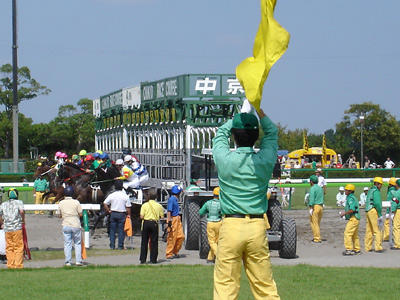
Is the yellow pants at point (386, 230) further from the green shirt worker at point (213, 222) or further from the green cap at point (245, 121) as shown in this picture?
the green cap at point (245, 121)

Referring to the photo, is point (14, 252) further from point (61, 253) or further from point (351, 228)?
point (351, 228)

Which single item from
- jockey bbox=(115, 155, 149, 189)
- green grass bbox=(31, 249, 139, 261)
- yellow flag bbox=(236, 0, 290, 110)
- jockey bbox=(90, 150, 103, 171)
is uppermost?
yellow flag bbox=(236, 0, 290, 110)

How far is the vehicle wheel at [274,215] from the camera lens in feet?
56.1

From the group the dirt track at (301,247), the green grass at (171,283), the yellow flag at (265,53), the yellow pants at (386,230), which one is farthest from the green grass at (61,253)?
the yellow flag at (265,53)

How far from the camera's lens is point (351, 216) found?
18266 millimetres

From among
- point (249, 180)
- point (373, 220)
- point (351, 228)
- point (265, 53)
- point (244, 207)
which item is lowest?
point (351, 228)

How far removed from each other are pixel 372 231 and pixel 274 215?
284cm

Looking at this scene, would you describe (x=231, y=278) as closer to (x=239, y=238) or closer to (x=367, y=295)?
(x=239, y=238)

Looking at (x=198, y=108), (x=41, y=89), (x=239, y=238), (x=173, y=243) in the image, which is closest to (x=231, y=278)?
(x=239, y=238)

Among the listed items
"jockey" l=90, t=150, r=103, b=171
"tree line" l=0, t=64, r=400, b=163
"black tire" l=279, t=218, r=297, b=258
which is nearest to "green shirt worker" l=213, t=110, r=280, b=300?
"black tire" l=279, t=218, r=297, b=258

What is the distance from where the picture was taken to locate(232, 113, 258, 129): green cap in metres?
7.39

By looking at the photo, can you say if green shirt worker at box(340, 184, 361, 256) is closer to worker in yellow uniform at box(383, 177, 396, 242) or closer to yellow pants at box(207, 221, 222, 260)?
worker in yellow uniform at box(383, 177, 396, 242)

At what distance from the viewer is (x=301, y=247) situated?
1989 cm

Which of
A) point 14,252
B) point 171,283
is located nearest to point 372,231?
point 171,283
